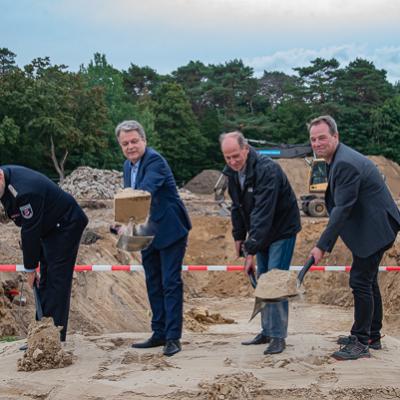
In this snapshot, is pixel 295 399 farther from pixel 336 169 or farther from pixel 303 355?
pixel 336 169

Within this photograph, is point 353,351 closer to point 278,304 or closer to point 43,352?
point 278,304

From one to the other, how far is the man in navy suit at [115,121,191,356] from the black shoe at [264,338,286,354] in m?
0.73

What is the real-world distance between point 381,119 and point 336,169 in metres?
42.0

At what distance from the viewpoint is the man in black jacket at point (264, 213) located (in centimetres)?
503

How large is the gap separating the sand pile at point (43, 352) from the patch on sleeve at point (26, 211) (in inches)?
34.2

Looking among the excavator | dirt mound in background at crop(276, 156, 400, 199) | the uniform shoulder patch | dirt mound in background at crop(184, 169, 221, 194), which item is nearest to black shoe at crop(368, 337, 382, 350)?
the uniform shoulder patch

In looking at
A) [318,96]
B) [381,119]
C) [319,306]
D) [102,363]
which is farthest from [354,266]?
[318,96]

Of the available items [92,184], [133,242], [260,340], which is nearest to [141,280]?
[260,340]

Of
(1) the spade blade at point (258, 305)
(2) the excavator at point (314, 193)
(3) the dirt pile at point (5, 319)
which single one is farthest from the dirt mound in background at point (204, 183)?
(1) the spade blade at point (258, 305)

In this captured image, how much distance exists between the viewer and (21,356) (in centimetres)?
542

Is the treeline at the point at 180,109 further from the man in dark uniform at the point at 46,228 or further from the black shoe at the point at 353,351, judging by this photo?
the black shoe at the point at 353,351

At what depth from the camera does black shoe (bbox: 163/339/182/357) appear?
5250 mm

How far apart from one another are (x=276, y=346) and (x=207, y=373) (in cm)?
78

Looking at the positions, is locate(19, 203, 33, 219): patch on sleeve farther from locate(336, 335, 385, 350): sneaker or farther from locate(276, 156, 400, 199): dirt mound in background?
locate(276, 156, 400, 199): dirt mound in background
